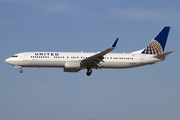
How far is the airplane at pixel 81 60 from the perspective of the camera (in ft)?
162

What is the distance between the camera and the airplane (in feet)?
162

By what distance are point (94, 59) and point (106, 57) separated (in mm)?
2692

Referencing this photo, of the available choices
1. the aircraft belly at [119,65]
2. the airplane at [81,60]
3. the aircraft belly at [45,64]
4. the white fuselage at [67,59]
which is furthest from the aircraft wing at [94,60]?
the aircraft belly at [45,64]

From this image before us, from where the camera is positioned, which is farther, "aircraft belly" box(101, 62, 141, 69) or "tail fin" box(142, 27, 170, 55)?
"tail fin" box(142, 27, 170, 55)

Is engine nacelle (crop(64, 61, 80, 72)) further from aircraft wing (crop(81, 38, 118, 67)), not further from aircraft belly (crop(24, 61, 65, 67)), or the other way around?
aircraft belly (crop(24, 61, 65, 67))

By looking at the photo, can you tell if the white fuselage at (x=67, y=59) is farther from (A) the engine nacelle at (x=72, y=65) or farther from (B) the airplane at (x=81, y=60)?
(A) the engine nacelle at (x=72, y=65)

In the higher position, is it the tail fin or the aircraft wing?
the tail fin

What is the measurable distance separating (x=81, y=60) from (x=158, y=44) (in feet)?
50.4

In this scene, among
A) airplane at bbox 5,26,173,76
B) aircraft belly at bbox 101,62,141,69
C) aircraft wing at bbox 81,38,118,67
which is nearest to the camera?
aircraft wing at bbox 81,38,118,67

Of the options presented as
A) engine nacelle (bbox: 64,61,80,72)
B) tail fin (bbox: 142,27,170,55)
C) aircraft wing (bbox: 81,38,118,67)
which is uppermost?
tail fin (bbox: 142,27,170,55)

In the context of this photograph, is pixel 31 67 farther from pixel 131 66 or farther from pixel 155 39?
pixel 155 39

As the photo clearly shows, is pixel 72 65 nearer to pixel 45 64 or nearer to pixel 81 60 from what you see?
pixel 81 60

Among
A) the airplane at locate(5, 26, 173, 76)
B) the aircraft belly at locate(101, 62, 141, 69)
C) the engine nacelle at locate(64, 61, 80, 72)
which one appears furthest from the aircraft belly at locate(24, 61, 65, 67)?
the aircraft belly at locate(101, 62, 141, 69)

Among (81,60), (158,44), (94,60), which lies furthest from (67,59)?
(158,44)
